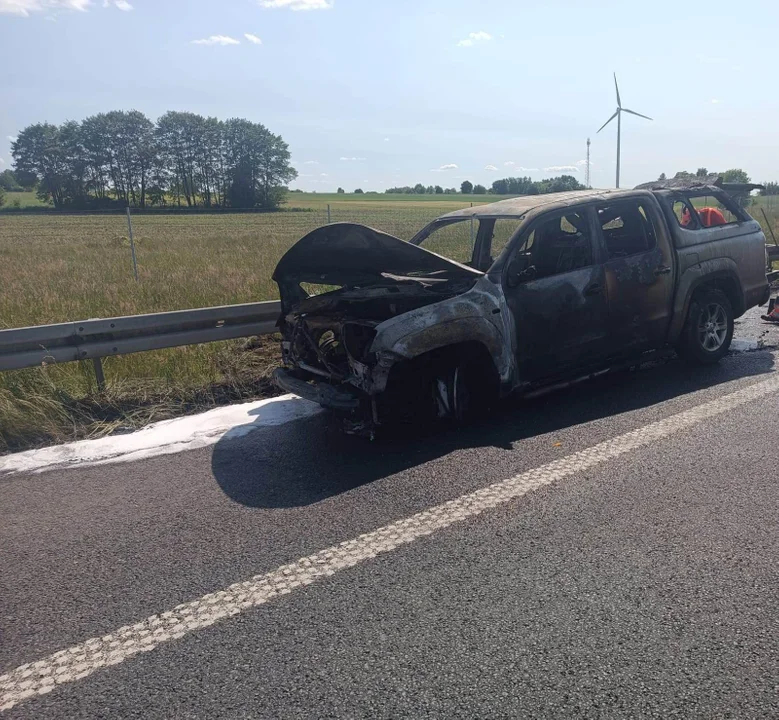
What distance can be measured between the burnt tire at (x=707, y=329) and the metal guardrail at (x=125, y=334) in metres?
4.02

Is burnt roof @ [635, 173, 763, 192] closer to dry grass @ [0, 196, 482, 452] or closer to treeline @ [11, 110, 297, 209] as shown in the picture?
dry grass @ [0, 196, 482, 452]

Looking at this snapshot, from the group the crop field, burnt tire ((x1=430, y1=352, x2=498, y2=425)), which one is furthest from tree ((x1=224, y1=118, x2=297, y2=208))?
burnt tire ((x1=430, y1=352, x2=498, y2=425))

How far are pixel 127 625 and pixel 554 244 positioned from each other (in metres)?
4.55

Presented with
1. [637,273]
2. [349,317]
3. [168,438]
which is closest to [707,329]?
[637,273]

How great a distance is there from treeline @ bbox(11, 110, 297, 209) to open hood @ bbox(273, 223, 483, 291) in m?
31.0

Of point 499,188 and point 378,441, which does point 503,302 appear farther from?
point 499,188

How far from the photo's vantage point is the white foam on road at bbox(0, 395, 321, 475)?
5.20 metres

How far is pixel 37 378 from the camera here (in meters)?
6.29

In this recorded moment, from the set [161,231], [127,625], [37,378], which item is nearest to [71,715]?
[127,625]

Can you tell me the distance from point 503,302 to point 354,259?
124cm

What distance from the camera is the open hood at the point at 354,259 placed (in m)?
5.57

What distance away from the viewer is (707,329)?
280 inches

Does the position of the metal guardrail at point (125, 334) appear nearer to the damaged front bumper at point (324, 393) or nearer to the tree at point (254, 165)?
the damaged front bumper at point (324, 393)

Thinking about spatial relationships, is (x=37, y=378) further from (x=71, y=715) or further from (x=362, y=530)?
(x=71, y=715)
